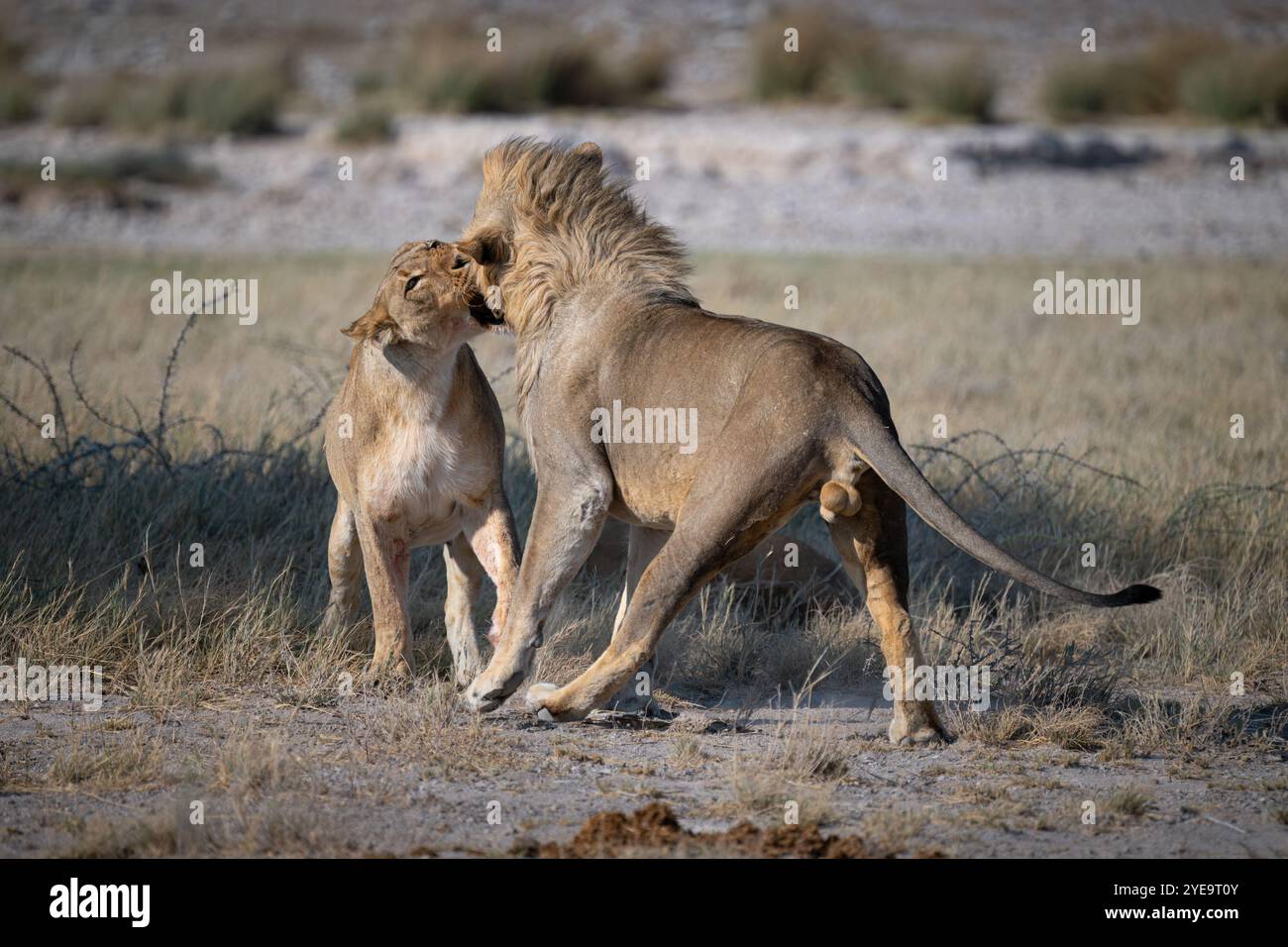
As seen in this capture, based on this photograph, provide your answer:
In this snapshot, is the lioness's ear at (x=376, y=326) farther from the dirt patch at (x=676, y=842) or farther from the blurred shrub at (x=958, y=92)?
the blurred shrub at (x=958, y=92)

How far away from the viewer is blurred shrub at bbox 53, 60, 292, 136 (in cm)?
2423

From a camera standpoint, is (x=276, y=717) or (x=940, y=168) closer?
(x=276, y=717)

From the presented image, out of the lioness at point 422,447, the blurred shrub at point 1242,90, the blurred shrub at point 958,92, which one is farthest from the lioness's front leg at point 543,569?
the blurred shrub at point 1242,90

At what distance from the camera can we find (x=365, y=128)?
2269 cm

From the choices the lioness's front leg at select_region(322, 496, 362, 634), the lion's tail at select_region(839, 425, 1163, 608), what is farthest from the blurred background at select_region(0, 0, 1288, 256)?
the lion's tail at select_region(839, 425, 1163, 608)

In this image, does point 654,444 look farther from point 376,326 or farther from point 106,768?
point 106,768

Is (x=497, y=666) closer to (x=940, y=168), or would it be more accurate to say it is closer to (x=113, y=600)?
(x=113, y=600)

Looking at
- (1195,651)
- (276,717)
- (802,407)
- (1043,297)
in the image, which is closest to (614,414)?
(802,407)

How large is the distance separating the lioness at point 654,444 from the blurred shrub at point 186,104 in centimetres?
1945

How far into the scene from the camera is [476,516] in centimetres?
604

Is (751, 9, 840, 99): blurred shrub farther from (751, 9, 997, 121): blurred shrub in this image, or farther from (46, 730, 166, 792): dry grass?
(46, 730, 166, 792): dry grass

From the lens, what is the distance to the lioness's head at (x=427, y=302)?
5727 millimetres
